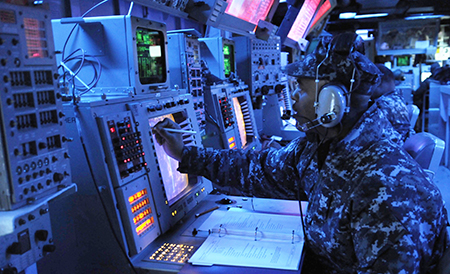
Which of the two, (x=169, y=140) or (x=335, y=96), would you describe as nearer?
(x=335, y=96)

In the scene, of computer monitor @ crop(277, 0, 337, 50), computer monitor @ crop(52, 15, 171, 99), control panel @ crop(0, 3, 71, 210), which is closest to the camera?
control panel @ crop(0, 3, 71, 210)

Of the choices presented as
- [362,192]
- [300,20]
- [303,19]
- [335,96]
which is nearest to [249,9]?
[300,20]

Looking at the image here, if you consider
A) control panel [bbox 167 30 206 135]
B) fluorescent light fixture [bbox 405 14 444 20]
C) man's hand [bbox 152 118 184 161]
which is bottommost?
man's hand [bbox 152 118 184 161]

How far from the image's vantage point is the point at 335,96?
4.67ft

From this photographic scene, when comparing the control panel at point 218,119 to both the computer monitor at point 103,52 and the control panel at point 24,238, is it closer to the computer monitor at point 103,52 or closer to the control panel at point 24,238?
the computer monitor at point 103,52

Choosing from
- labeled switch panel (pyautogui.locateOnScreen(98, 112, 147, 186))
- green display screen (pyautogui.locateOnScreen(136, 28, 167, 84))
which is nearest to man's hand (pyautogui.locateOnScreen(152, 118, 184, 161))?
labeled switch panel (pyautogui.locateOnScreen(98, 112, 147, 186))

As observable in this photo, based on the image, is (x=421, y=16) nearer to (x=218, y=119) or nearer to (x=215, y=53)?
(x=215, y=53)

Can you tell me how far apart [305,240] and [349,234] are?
25 cm

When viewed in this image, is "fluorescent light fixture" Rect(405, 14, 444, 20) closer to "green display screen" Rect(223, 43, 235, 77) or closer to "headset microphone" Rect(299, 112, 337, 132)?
"green display screen" Rect(223, 43, 235, 77)

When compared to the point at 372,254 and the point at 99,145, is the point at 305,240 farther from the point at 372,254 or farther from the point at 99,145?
the point at 99,145

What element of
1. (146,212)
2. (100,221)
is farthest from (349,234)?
(100,221)

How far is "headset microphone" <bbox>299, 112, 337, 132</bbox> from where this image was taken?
56.2 inches

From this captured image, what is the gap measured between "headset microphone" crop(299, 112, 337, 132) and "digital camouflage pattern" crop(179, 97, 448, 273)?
110mm

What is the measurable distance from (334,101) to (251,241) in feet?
→ 2.24
